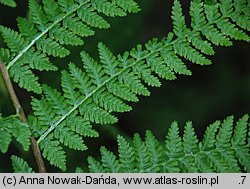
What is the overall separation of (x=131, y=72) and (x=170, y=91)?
136cm

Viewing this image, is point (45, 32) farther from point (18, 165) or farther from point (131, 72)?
point (18, 165)

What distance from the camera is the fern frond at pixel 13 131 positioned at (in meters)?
1.80

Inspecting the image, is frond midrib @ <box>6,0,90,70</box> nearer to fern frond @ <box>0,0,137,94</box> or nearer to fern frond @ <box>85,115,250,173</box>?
fern frond @ <box>0,0,137,94</box>

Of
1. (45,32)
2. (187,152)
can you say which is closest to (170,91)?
(187,152)

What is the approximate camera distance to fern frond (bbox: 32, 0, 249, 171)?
1.86 metres

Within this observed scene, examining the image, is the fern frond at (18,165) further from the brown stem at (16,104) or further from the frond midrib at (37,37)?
the frond midrib at (37,37)

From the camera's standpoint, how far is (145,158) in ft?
6.25

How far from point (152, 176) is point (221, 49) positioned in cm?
154

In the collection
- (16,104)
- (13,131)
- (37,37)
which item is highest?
(37,37)

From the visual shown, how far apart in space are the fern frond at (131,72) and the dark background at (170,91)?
0.90 metres

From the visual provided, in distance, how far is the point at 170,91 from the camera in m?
3.21

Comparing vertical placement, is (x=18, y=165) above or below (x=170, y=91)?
below

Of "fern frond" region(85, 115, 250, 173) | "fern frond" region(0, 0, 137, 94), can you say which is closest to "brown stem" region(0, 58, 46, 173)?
"fern frond" region(0, 0, 137, 94)

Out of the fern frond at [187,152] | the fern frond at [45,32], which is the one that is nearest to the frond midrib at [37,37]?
the fern frond at [45,32]
